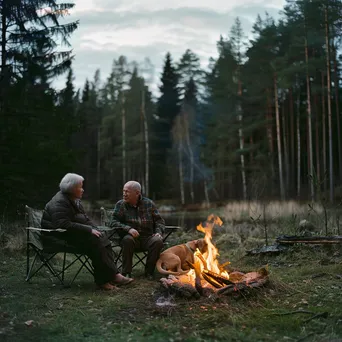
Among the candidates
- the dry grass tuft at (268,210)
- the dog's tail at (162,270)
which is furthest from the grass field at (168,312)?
the dry grass tuft at (268,210)

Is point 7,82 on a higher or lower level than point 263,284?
higher

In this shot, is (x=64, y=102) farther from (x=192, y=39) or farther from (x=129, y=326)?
(x=192, y=39)

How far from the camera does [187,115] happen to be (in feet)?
98.0

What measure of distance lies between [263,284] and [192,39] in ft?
83.8

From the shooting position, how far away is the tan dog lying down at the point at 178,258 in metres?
5.16

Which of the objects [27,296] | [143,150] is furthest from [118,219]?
[143,150]

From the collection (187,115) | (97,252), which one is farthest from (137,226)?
(187,115)

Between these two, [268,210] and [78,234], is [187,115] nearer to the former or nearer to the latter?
[268,210]

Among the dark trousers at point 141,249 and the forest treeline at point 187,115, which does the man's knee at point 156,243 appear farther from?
the forest treeline at point 187,115

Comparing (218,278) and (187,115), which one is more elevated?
(187,115)

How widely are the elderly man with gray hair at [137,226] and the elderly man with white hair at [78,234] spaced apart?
425 mm

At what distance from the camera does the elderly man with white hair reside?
4.64 meters

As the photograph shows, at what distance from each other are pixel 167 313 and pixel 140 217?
6.81ft

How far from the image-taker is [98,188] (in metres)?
31.2
